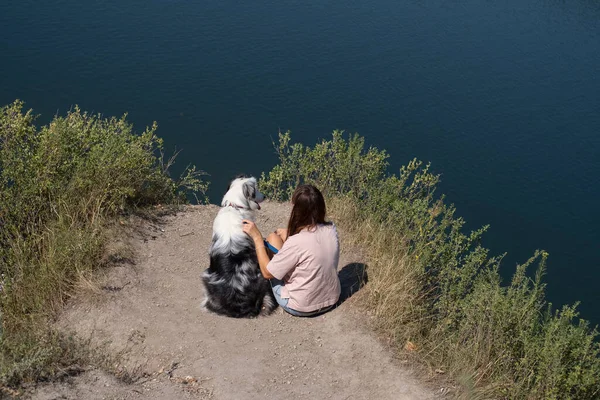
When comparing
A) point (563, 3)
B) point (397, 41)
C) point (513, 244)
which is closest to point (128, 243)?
point (513, 244)

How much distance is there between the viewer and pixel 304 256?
18.0 feet

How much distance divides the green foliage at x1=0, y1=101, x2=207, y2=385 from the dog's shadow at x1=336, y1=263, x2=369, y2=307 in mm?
2177

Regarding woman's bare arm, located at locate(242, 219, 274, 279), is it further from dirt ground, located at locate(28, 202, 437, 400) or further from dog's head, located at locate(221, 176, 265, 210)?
dirt ground, located at locate(28, 202, 437, 400)

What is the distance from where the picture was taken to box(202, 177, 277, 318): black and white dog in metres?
5.66

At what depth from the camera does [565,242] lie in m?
12.9

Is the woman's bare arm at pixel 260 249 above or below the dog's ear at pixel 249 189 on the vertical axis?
below

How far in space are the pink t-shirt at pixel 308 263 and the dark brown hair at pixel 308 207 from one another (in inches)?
2.6

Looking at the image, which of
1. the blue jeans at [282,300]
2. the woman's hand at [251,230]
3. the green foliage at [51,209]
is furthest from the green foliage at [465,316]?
the green foliage at [51,209]

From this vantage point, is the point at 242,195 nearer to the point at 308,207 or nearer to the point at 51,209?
the point at 308,207

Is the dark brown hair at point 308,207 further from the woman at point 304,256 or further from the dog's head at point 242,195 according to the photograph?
the dog's head at point 242,195

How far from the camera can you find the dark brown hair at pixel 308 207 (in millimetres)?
5406

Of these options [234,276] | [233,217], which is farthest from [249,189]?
[234,276]

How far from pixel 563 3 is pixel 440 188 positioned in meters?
10.5

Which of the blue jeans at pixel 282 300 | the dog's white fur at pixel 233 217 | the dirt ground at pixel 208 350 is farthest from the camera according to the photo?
the blue jeans at pixel 282 300
